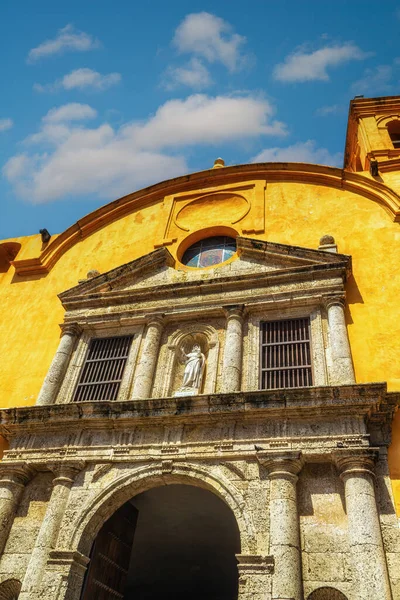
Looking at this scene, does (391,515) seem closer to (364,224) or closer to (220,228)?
(364,224)

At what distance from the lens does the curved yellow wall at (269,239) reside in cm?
809

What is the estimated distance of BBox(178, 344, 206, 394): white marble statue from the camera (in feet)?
26.9

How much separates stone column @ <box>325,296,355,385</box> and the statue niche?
2.10 m

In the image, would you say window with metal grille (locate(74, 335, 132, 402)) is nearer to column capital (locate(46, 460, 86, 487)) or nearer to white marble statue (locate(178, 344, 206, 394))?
white marble statue (locate(178, 344, 206, 394))

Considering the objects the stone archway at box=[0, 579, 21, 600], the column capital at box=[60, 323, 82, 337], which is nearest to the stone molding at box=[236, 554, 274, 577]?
the stone archway at box=[0, 579, 21, 600]

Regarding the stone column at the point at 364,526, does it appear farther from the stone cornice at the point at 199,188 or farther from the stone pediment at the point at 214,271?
the stone cornice at the point at 199,188

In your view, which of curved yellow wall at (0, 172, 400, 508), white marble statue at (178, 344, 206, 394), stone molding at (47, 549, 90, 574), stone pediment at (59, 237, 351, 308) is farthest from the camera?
stone pediment at (59, 237, 351, 308)

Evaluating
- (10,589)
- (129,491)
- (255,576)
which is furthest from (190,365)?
(10,589)

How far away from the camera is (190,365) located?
848 cm

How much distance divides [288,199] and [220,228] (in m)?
1.61

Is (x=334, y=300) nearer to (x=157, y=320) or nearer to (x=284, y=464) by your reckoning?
(x=284, y=464)

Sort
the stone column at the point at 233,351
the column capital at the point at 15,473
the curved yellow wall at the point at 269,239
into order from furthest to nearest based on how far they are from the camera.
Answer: the curved yellow wall at the point at 269,239, the stone column at the point at 233,351, the column capital at the point at 15,473

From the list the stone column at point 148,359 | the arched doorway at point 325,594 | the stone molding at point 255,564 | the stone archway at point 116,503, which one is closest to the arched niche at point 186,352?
the stone column at point 148,359

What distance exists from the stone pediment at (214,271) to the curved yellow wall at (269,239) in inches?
23.0
